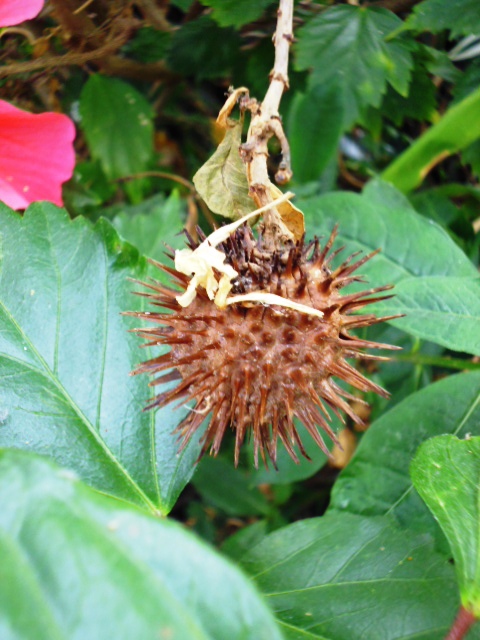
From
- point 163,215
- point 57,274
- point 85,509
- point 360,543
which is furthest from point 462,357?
point 85,509

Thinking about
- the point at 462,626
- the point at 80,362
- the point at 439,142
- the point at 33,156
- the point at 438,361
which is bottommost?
the point at 438,361

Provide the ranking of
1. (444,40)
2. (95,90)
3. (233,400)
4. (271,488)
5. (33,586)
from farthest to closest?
(271,488) < (95,90) < (444,40) < (233,400) < (33,586)

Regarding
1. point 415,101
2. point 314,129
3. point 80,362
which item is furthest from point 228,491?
point 415,101

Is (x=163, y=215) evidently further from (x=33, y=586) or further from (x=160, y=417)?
(x=33, y=586)

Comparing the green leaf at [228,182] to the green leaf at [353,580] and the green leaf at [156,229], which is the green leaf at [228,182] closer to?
the green leaf at [156,229]

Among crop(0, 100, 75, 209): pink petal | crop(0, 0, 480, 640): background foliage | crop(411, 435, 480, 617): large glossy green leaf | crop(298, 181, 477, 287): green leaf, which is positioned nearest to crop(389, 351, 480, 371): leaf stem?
crop(0, 0, 480, 640): background foliage

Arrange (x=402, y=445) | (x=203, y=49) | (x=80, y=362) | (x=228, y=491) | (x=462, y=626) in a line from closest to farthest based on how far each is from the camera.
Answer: (x=462, y=626)
(x=80, y=362)
(x=402, y=445)
(x=203, y=49)
(x=228, y=491)

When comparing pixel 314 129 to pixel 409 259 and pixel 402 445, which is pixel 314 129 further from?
pixel 402 445
